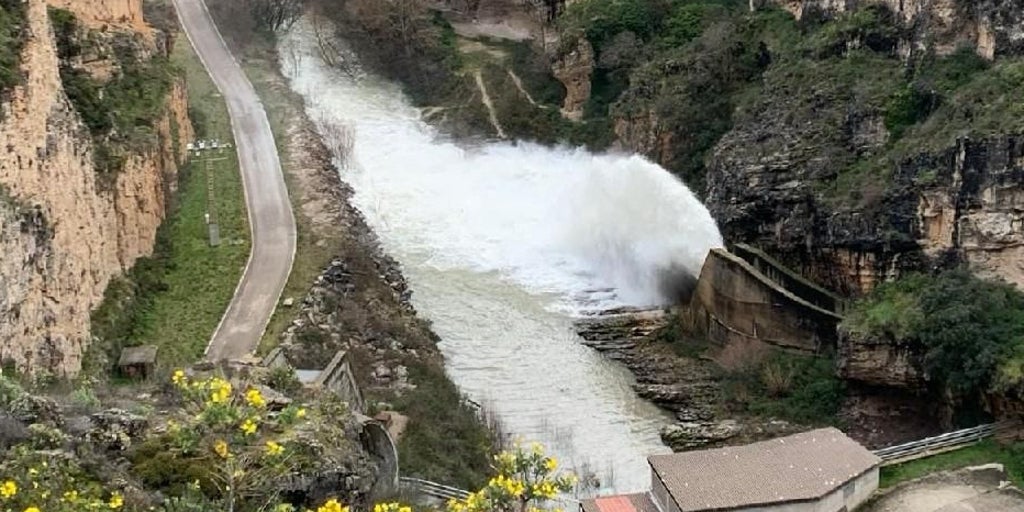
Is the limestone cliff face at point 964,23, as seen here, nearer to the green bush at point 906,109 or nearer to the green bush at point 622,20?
the green bush at point 906,109

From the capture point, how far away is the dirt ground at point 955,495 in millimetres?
28578

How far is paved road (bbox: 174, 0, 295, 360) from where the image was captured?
125ft

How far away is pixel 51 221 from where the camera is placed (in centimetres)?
3109

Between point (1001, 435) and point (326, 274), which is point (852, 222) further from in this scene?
point (326, 274)

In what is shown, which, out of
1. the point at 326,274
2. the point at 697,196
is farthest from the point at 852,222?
the point at 326,274

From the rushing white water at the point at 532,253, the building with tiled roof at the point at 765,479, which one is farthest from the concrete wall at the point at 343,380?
the building with tiled roof at the point at 765,479

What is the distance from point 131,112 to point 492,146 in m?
23.8

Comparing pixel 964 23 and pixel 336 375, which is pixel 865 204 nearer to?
pixel 964 23

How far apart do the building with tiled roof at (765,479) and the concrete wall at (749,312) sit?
28.9 ft

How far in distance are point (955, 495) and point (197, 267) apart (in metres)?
26.5

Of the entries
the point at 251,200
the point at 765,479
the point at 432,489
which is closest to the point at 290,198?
the point at 251,200

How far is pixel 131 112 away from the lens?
4319cm

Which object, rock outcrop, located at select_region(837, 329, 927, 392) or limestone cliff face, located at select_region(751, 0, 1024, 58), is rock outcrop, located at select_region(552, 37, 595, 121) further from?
rock outcrop, located at select_region(837, 329, 927, 392)

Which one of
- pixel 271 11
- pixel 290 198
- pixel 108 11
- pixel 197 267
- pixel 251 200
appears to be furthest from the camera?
pixel 271 11
